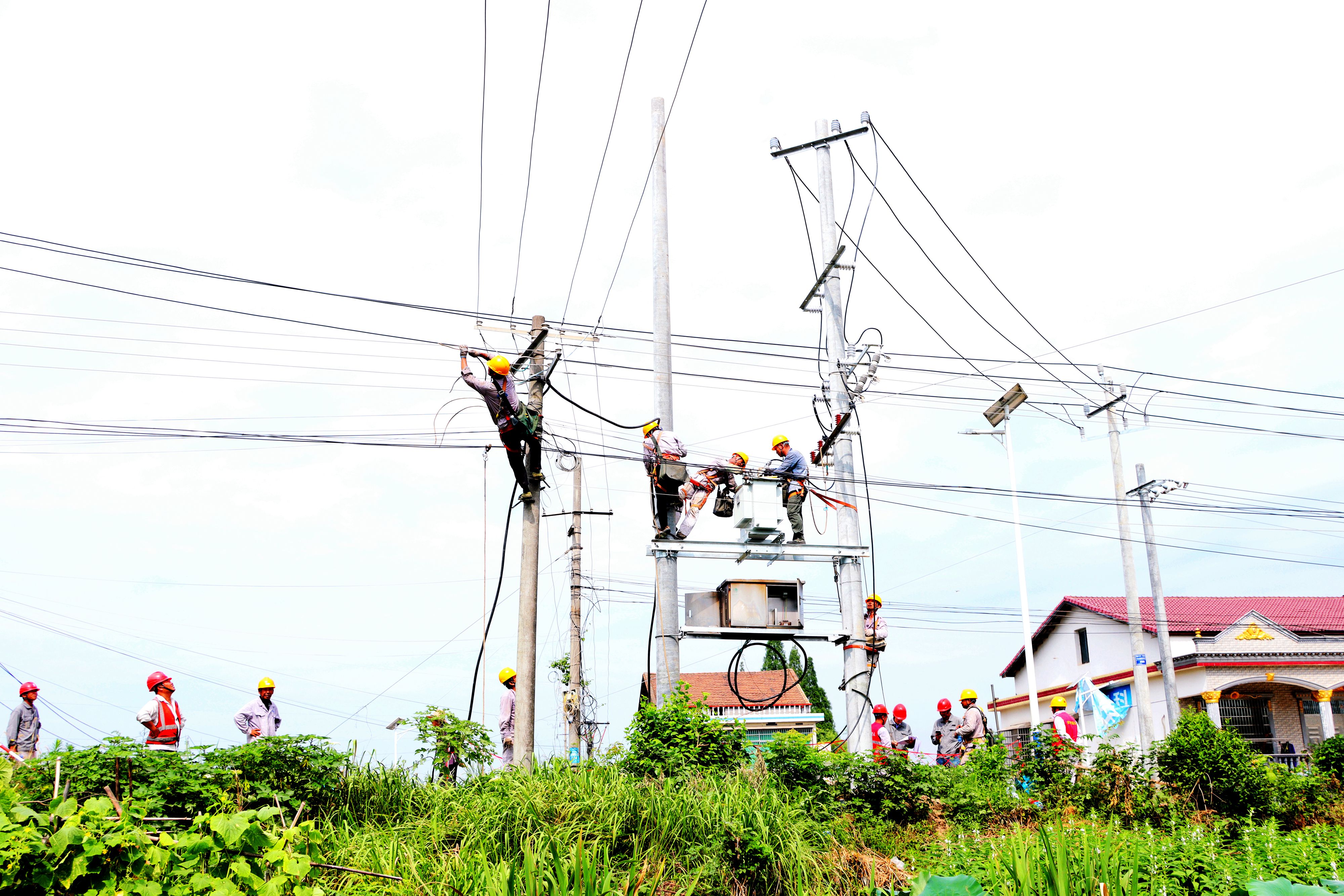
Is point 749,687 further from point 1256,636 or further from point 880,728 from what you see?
point 880,728

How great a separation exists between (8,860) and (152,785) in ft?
10.4

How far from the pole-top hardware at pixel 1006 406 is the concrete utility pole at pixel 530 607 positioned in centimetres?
991

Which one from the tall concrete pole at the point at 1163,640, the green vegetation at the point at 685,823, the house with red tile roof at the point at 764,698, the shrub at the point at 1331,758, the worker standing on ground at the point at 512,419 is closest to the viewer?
the green vegetation at the point at 685,823

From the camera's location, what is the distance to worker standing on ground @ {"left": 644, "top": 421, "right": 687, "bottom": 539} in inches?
485

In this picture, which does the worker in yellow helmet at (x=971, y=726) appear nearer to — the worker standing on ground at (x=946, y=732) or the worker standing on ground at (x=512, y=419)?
the worker standing on ground at (x=946, y=732)

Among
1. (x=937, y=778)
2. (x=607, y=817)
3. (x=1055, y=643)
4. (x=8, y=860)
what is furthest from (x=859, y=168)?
(x=1055, y=643)

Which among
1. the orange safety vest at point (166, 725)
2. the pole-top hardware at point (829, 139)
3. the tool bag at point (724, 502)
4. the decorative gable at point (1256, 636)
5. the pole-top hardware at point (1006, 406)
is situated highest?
the pole-top hardware at point (829, 139)

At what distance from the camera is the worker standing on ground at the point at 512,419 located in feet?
37.1

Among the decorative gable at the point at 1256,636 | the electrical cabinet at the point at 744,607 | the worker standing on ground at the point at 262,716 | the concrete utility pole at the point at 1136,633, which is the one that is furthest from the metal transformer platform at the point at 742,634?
the decorative gable at the point at 1256,636

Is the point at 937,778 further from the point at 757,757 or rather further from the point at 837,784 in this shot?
the point at 757,757

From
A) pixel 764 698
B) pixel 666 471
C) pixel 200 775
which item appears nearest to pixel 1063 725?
pixel 666 471

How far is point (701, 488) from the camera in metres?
12.9

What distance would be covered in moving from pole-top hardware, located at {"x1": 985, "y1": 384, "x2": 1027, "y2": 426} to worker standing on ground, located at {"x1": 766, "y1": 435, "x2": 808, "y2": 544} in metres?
6.84

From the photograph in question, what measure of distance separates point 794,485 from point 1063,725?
16.1 feet
